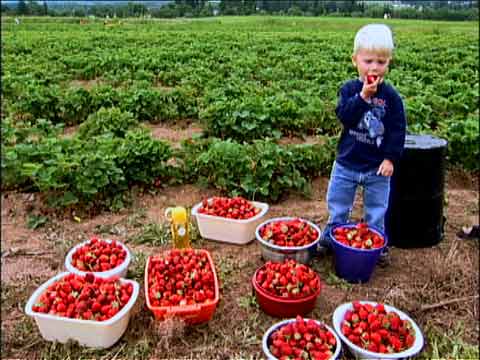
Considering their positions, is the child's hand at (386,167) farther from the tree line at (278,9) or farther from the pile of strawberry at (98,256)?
the tree line at (278,9)

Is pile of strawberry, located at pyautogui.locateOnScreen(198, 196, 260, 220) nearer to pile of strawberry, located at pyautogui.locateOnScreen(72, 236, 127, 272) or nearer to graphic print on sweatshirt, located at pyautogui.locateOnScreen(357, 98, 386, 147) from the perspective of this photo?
pile of strawberry, located at pyautogui.locateOnScreen(72, 236, 127, 272)

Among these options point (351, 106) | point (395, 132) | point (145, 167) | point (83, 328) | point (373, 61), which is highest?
point (373, 61)

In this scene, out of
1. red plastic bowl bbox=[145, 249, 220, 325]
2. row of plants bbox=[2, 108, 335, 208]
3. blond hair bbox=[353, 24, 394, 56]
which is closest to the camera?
red plastic bowl bbox=[145, 249, 220, 325]

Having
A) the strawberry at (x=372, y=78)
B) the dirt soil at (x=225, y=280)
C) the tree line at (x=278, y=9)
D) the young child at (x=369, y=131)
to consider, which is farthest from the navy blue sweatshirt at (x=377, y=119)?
the tree line at (x=278, y=9)

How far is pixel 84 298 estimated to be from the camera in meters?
2.91

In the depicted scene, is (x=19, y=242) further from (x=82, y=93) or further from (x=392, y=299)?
(x=82, y=93)

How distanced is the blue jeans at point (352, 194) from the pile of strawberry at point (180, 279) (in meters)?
1.07

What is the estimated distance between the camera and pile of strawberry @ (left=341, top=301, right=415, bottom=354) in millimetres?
2746

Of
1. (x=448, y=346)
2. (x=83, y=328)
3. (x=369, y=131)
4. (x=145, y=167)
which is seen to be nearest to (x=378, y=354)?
(x=448, y=346)

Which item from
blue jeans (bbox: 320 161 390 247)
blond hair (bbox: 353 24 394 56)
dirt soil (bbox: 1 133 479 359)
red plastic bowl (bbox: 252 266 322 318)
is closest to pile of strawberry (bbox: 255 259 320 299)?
red plastic bowl (bbox: 252 266 322 318)

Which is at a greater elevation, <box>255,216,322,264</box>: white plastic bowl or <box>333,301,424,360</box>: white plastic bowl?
<box>255,216,322,264</box>: white plastic bowl

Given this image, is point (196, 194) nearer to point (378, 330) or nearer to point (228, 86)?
point (378, 330)

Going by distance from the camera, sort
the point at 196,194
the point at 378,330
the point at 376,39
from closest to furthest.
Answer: the point at 378,330, the point at 376,39, the point at 196,194

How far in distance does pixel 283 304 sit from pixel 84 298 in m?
1.17
